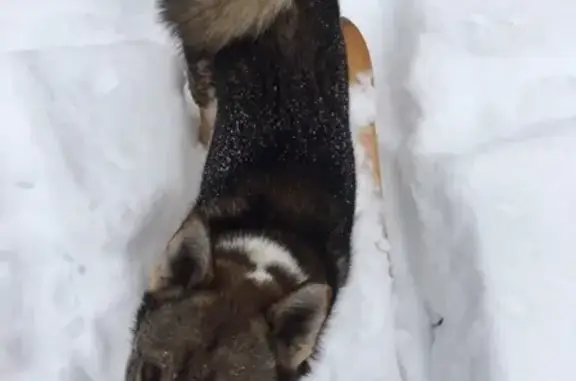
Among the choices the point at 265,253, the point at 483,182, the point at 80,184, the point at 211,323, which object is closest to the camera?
the point at 211,323

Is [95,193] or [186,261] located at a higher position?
[186,261]

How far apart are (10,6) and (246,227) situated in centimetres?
123

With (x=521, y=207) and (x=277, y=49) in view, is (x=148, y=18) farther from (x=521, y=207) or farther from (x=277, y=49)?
(x=521, y=207)

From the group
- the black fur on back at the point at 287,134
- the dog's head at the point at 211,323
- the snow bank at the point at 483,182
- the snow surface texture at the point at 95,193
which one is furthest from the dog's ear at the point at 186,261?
the snow bank at the point at 483,182

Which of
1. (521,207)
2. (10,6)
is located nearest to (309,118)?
(521,207)

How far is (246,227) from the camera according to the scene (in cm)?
251

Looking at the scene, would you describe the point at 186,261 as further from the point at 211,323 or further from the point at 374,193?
the point at 374,193

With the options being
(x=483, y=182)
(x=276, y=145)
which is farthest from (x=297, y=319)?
(x=483, y=182)

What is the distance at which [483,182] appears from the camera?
302cm

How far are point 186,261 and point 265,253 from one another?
33cm

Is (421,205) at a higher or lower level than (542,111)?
lower

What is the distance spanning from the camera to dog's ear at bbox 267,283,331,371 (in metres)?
2.15

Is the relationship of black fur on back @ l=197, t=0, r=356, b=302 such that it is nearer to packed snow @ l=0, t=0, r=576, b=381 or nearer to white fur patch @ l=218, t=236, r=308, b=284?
white fur patch @ l=218, t=236, r=308, b=284

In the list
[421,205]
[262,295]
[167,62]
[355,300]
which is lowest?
[355,300]
